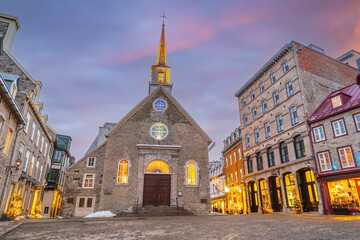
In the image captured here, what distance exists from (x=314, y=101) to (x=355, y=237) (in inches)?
770

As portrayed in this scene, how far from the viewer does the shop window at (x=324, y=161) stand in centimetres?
1989

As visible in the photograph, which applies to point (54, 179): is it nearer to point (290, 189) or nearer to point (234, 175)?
point (234, 175)

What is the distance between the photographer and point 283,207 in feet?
79.3

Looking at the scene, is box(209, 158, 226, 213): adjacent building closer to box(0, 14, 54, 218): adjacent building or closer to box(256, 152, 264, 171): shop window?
box(256, 152, 264, 171): shop window

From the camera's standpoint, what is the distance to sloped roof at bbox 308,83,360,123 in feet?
63.5

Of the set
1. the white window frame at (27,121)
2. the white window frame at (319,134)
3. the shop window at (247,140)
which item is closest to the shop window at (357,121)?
the white window frame at (319,134)

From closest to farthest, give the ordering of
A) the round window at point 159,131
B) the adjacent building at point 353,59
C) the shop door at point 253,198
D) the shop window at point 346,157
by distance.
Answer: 1. the shop window at point 346,157
2. the round window at point 159,131
3. the shop door at point 253,198
4. the adjacent building at point 353,59

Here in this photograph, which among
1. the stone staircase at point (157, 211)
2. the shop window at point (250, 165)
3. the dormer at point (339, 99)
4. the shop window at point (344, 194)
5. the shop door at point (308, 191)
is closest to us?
the shop window at point (344, 194)

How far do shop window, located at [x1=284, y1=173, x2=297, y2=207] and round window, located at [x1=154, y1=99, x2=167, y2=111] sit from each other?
591 inches

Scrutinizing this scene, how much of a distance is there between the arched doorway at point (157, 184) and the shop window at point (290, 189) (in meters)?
12.4

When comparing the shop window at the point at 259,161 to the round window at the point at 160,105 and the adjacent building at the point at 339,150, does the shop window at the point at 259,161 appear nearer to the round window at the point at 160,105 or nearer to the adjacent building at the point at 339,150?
the adjacent building at the point at 339,150

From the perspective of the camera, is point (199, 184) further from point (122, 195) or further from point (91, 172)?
point (91, 172)

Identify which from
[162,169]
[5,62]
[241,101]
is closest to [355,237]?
[162,169]

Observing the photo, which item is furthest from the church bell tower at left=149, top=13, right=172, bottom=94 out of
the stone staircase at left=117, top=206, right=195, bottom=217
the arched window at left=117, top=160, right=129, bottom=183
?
the stone staircase at left=117, top=206, right=195, bottom=217
